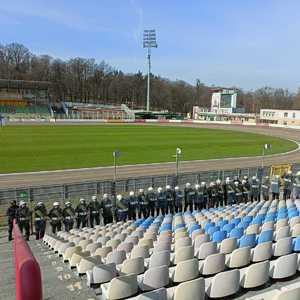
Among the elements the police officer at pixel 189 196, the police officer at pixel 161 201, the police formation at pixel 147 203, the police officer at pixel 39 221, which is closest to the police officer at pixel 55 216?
the police formation at pixel 147 203

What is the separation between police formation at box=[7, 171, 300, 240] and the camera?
576 inches

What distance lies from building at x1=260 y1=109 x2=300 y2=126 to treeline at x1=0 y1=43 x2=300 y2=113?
47.8m

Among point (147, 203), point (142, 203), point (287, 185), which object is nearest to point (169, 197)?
point (147, 203)

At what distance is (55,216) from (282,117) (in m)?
90.8

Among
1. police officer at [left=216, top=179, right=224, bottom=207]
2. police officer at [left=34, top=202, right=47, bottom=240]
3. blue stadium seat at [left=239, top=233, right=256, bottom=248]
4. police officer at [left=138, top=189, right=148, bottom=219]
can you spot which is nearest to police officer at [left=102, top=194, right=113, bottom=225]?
police officer at [left=138, top=189, right=148, bottom=219]

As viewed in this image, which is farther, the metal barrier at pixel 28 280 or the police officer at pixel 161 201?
the police officer at pixel 161 201

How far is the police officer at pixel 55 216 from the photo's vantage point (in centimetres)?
1497

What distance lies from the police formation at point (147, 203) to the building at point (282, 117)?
75714 millimetres

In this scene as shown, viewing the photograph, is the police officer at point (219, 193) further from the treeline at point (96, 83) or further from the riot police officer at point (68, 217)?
the treeline at point (96, 83)

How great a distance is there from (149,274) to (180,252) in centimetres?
143

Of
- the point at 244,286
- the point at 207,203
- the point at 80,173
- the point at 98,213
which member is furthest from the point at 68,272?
the point at 80,173

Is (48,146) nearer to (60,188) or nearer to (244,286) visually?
(60,188)

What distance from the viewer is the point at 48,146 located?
42.4 metres

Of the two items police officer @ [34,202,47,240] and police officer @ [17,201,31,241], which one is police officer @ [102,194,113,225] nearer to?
police officer @ [34,202,47,240]
